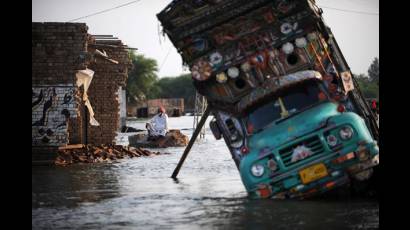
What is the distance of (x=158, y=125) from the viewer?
30625 mm

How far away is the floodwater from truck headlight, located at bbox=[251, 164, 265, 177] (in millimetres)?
549

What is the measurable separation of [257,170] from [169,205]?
6.45 feet

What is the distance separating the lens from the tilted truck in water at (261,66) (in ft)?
44.2

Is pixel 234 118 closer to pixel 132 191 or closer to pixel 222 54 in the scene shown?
pixel 222 54

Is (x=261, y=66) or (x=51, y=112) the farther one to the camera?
(x=51, y=112)

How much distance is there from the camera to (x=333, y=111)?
43.2 ft

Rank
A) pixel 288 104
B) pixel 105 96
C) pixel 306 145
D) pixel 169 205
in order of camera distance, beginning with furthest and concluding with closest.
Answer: pixel 105 96, pixel 169 205, pixel 288 104, pixel 306 145

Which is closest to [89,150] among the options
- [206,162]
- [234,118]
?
[206,162]

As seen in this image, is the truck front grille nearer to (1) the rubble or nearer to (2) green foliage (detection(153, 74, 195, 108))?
(1) the rubble

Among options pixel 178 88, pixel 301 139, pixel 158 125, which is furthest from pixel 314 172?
pixel 178 88

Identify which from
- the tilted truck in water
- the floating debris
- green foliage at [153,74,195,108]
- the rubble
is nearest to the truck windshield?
the tilted truck in water

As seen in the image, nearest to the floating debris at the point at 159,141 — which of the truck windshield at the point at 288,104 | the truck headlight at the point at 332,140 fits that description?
the truck windshield at the point at 288,104

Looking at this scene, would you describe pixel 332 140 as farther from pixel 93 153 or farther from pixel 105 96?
pixel 105 96

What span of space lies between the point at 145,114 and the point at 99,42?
75329 mm
